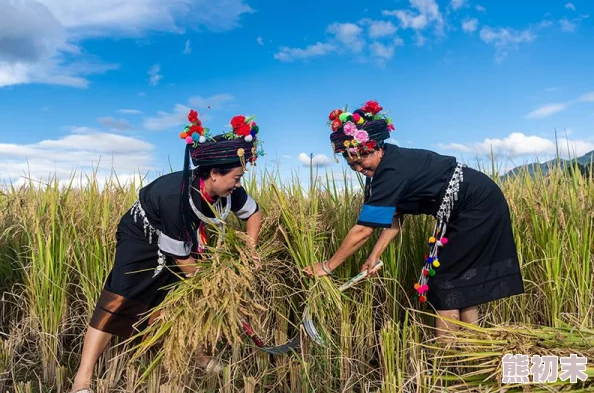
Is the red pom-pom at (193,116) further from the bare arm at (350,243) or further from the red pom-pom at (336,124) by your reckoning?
the bare arm at (350,243)

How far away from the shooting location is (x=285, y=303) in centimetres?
264

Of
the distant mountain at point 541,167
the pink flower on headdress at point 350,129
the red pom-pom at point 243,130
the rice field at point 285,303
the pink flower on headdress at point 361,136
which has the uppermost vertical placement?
the red pom-pom at point 243,130

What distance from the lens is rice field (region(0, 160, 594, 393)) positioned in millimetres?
1976

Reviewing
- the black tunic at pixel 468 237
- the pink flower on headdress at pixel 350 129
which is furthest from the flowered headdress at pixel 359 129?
the black tunic at pixel 468 237

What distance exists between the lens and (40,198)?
124 inches

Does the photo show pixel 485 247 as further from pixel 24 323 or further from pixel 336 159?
pixel 24 323

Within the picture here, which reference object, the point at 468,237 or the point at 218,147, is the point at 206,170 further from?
the point at 468,237

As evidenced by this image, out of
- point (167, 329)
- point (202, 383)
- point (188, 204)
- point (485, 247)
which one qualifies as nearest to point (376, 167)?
point (485, 247)

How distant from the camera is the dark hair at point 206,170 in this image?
222 centimetres

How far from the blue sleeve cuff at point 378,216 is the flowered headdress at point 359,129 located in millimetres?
298

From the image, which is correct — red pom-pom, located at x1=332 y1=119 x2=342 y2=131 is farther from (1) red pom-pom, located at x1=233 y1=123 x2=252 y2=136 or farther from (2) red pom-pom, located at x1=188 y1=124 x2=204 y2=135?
(2) red pom-pom, located at x1=188 y1=124 x2=204 y2=135

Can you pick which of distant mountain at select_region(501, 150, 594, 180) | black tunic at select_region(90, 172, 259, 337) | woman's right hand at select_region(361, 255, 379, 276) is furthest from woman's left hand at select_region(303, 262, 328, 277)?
distant mountain at select_region(501, 150, 594, 180)

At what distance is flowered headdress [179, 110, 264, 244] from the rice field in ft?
0.81

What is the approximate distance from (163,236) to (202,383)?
2.59ft
